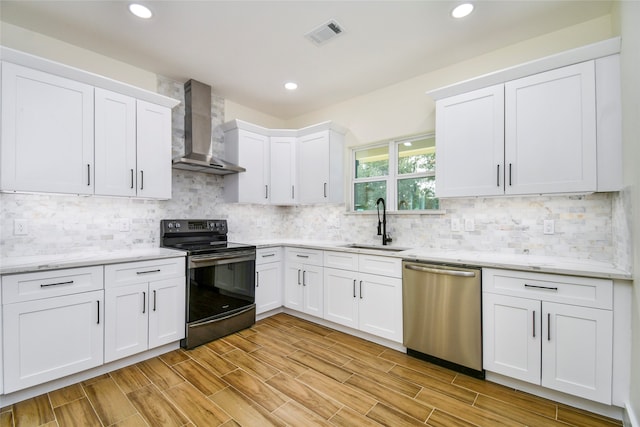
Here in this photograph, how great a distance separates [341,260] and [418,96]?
6.55 feet

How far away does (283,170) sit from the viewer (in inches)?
153

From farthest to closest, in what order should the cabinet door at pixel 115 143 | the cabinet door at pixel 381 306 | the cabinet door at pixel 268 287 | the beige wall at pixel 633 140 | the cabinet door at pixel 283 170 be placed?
the cabinet door at pixel 283 170 → the cabinet door at pixel 268 287 → the cabinet door at pixel 381 306 → the cabinet door at pixel 115 143 → the beige wall at pixel 633 140

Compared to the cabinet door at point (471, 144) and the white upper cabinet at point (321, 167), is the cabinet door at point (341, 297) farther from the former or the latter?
the cabinet door at point (471, 144)

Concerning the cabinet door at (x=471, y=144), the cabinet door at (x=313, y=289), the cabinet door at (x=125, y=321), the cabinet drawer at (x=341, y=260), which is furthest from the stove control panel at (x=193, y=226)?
the cabinet door at (x=471, y=144)

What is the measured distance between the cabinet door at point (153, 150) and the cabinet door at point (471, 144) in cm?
265

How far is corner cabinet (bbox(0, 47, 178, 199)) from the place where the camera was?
2.05 metres

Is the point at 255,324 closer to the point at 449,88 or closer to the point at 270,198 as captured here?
the point at 270,198

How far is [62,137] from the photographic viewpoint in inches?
88.0

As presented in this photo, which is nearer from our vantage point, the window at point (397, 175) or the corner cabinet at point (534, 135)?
the corner cabinet at point (534, 135)

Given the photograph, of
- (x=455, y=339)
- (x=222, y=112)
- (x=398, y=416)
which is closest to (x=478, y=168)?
(x=455, y=339)

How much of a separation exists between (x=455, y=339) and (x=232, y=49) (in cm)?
319

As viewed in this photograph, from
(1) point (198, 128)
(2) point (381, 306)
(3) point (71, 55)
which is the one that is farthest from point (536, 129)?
(3) point (71, 55)

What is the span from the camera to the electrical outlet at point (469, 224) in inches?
107

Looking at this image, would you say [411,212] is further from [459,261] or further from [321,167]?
[321,167]
